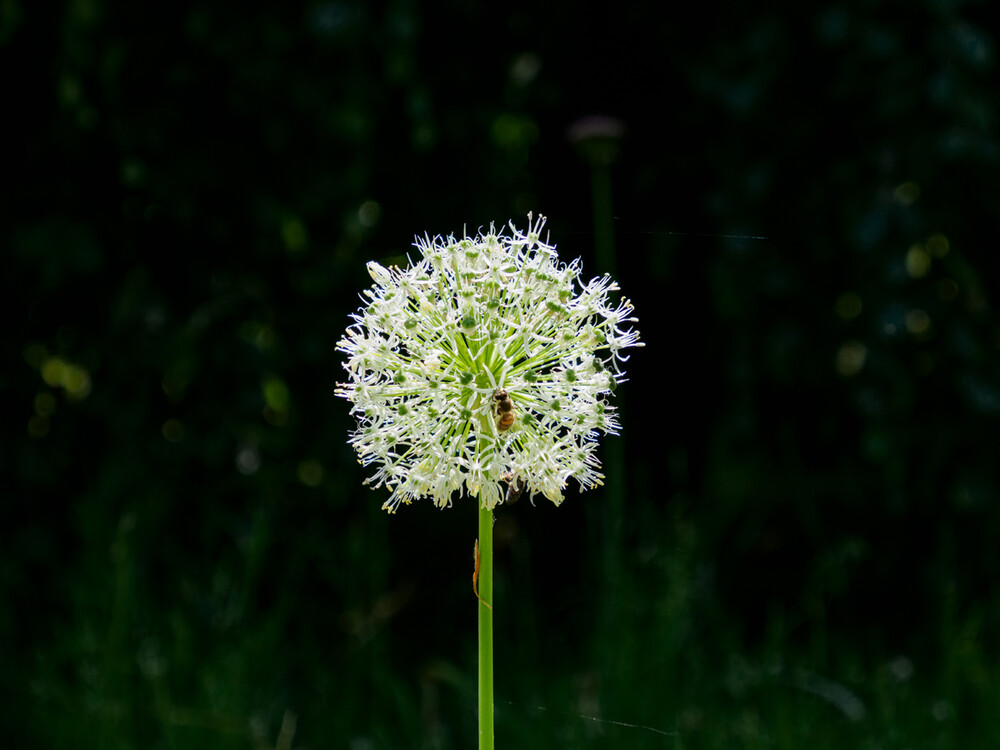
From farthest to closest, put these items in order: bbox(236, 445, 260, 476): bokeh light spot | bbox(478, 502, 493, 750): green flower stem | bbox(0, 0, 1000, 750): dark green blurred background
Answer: bbox(236, 445, 260, 476): bokeh light spot < bbox(0, 0, 1000, 750): dark green blurred background < bbox(478, 502, 493, 750): green flower stem

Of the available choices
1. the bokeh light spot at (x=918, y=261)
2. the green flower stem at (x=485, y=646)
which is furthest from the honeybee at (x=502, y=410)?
the bokeh light spot at (x=918, y=261)

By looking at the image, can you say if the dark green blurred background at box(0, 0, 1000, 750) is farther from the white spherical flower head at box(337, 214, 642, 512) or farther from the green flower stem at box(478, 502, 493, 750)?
the green flower stem at box(478, 502, 493, 750)

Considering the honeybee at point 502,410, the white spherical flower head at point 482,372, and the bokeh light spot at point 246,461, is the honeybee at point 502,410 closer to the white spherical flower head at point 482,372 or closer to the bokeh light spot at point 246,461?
the white spherical flower head at point 482,372

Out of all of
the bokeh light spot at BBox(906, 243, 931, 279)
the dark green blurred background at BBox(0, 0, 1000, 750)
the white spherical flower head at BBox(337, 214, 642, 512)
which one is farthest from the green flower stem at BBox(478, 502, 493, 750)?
the bokeh light spot at BBox(906, 243, 931, 279)

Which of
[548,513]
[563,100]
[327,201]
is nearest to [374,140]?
[327,201]

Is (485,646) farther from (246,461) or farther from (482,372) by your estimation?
(246,461)

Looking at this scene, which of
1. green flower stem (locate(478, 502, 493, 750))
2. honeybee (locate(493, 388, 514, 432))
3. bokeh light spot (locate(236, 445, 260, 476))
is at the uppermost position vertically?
bokeh light spot (locate(236, 445, 260, 476))

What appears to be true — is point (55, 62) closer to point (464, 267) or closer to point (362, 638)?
point (362, 638)
